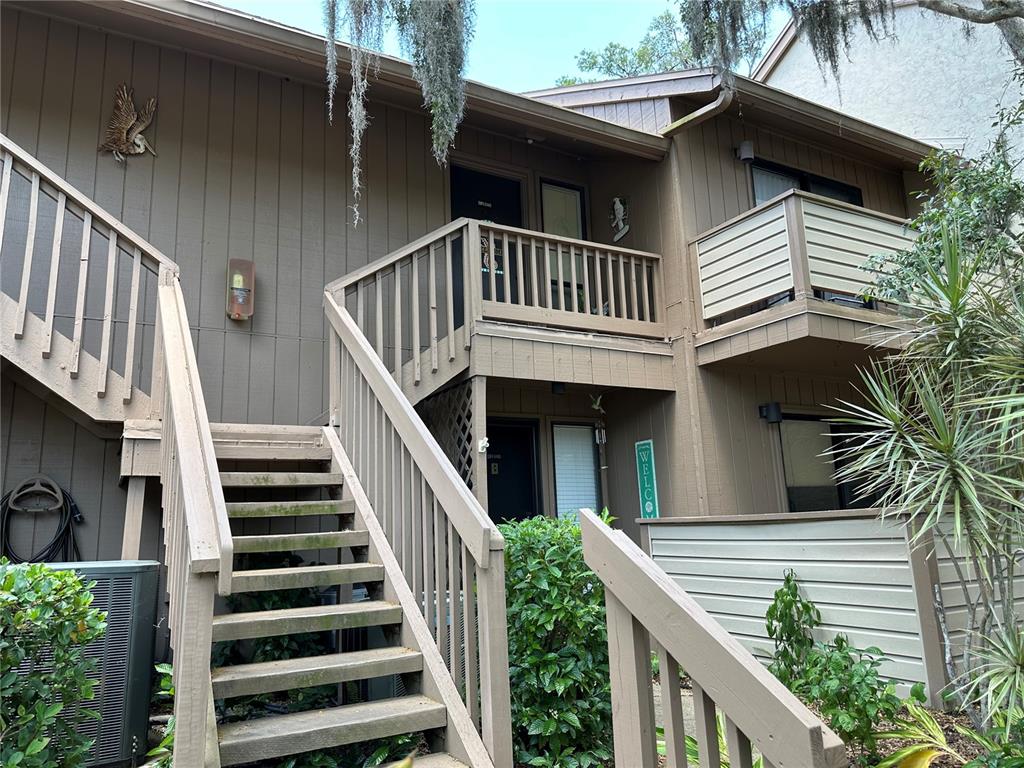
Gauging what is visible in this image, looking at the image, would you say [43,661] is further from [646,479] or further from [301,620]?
[646,479]

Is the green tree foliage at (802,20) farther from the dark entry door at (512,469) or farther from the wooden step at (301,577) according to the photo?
the wooden step at (301,577)

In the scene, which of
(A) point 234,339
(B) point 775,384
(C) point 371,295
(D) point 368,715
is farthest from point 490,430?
(D) point 368,715

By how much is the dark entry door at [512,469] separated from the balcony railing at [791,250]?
2203mm

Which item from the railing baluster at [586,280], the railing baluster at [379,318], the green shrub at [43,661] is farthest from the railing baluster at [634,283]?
the green shrub at [43,661]

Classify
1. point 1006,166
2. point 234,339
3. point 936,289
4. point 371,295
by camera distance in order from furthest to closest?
point 371,295 < point 234,339 < point 1006,166 < point 936,289

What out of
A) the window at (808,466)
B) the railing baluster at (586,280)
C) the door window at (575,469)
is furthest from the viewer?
the window at (808,466)

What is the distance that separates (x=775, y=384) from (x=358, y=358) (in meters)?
4.87

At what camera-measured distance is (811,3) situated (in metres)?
6.17

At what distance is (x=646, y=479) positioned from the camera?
7000 millimetres

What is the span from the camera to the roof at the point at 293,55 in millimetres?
5301

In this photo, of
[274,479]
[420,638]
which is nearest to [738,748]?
[420,638]

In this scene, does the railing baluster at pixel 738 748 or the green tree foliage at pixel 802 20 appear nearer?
the railing baluster at pixel 738 748

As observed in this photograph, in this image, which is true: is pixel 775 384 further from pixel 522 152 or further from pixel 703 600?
pixel 522 152

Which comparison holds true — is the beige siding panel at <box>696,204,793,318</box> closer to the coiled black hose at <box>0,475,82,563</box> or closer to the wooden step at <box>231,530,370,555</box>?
the wooden step at <box>231,530,370,555</box>
